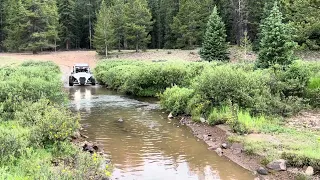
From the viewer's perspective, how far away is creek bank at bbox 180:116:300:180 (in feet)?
33.3

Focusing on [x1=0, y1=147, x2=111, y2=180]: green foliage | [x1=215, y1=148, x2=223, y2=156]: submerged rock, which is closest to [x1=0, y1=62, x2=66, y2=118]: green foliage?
[x1=0, y1=147, x2=111, y2=180]: green foliage

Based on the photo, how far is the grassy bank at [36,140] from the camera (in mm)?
8159

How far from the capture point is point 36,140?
34.6 ft

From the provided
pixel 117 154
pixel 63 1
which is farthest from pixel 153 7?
pixel 117 154

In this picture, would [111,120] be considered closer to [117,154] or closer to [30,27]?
[117,154]

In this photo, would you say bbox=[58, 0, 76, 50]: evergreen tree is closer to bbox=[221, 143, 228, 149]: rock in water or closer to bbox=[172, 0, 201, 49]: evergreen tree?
bbox=[172, 0, 201, 49]: evergreen tree

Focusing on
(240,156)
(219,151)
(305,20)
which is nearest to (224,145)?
(219,151)

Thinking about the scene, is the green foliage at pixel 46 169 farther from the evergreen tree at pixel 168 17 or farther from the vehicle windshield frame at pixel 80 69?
the evergreen tree at pixel 168 17

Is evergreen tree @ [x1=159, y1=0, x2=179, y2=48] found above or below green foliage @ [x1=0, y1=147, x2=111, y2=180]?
above

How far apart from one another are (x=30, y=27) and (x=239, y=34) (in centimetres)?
3869

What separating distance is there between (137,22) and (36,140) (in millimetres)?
53815

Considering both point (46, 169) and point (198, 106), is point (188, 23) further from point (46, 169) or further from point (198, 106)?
point (46, 169)

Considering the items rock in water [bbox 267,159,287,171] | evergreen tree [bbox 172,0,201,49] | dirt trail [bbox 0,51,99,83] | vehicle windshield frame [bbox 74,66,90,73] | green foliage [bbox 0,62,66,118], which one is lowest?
rock in water [bbox 267,159,287,171]

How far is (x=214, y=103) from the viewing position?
17062 millimetres
